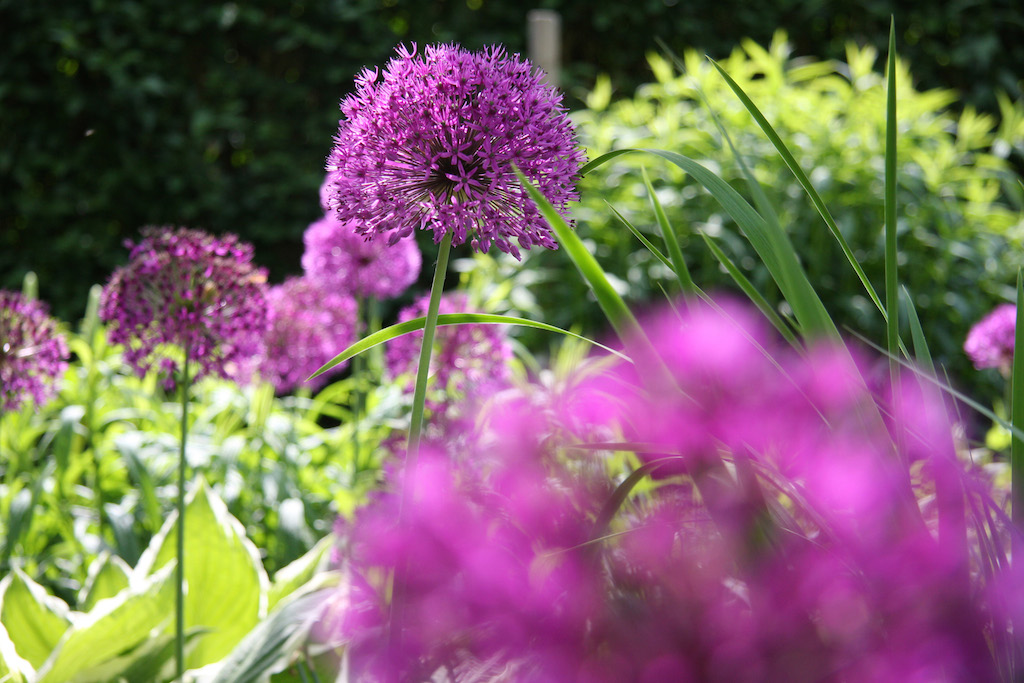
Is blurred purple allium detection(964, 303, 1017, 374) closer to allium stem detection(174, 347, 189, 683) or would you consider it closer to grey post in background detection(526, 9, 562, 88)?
allium stem detection(174, 347, 189, 683)

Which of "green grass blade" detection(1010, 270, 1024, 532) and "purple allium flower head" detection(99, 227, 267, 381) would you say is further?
"purple allium flower head" detection(99, 227, 267, 381)

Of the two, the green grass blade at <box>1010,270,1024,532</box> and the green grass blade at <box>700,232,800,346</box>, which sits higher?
the green grass blade at <box>700,232,800,346</box>

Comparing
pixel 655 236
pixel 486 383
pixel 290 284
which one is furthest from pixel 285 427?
pixel 655 236

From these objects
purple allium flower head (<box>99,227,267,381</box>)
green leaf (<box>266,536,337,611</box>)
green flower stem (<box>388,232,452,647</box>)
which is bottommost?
green leaf (<box>266,536,337,611</box>)

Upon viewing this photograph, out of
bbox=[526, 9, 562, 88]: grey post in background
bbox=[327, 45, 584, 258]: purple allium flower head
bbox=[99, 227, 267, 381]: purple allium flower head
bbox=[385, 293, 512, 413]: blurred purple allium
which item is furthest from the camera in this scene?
bbox=[526, 9, 562, 88]: grey post in background

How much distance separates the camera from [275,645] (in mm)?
1105

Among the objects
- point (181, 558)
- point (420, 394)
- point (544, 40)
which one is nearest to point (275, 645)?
point (181, 558)

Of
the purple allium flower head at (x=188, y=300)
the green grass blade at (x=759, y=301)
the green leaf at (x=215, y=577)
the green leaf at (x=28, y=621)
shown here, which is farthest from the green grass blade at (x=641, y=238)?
the green leaf at (x=28, y=621)

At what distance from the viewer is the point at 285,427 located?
2.42 meters

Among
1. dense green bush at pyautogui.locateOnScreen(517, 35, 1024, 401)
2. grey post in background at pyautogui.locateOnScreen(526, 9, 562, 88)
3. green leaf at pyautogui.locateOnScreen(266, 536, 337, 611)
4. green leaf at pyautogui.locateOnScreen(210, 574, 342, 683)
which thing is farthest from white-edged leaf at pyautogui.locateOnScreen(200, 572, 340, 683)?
grey post in background at pyautogui.locateOnScreen(526, 9, 562, 88)

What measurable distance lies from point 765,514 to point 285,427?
221 cm

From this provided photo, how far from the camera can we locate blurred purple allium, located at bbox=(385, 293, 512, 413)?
1688mm

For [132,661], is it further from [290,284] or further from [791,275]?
[791,275]

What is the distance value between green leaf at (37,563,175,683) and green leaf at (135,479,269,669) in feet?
0.33
